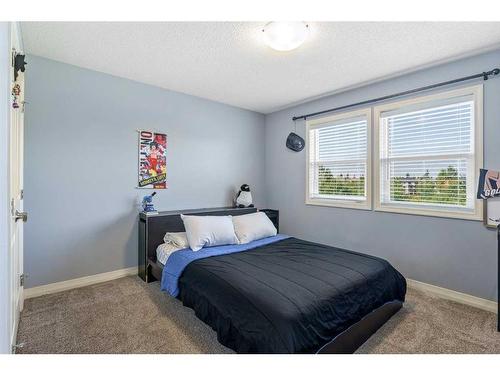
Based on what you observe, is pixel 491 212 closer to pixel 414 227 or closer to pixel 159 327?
pixel 414 227

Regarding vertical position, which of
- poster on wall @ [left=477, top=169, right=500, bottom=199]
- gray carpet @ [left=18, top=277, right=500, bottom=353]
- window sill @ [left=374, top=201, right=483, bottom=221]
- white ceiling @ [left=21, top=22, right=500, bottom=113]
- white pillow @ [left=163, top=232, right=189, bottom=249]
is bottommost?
gray carpet @ [left=18, top=277, right=500, bottom=353]

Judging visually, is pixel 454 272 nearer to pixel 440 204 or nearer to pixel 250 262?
pixel 440 204

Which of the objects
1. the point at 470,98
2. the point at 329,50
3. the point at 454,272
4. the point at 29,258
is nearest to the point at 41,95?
the point at 29,258

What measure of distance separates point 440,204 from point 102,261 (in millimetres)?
3823

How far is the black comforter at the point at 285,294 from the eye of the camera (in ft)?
4.67

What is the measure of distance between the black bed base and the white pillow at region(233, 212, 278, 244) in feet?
4.62

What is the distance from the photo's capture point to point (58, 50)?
2396mm

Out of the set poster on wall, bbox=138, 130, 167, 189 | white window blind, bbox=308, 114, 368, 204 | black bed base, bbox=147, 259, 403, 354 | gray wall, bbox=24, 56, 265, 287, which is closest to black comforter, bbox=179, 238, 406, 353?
black bed base, bbox=147, 259, 403, 354

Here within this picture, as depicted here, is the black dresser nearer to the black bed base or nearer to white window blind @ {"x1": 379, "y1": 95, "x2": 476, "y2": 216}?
the black bed base

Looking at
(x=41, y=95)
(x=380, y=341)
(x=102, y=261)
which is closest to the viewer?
(x=380, y=341)

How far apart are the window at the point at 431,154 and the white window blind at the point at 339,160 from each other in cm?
22

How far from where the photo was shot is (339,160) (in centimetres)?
355

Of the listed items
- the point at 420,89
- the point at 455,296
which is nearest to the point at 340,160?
the point at 420,89

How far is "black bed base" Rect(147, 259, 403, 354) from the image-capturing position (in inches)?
60.9
